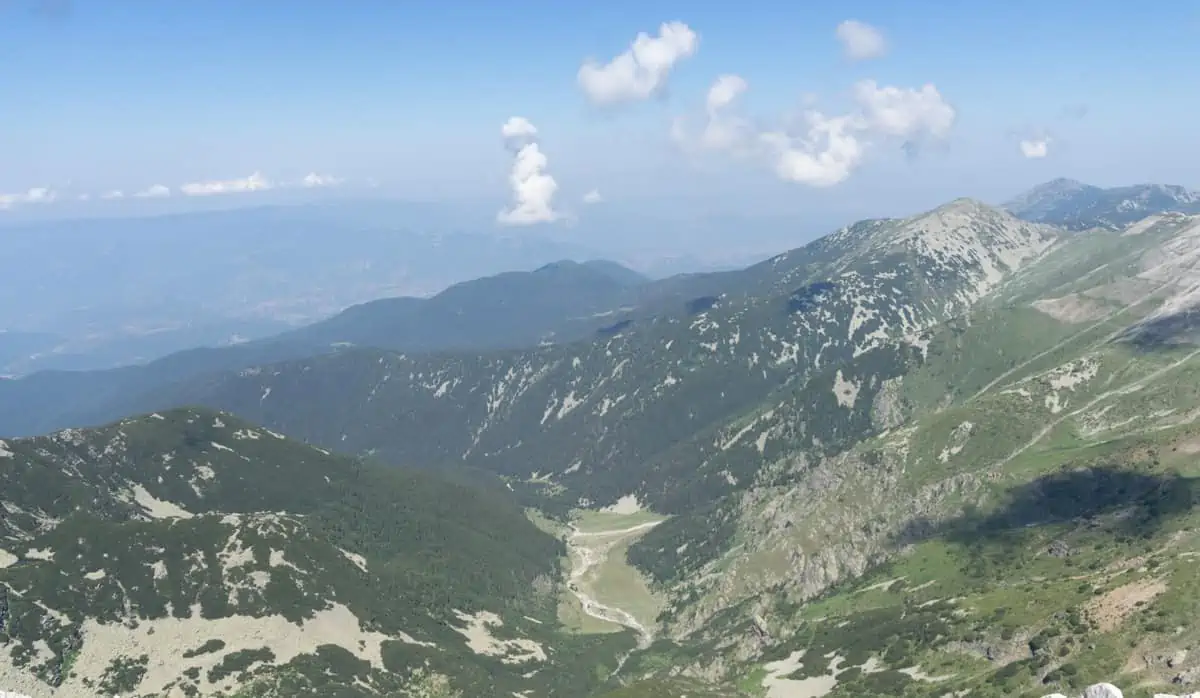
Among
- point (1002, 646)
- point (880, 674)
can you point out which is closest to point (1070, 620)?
point (1002, 646)

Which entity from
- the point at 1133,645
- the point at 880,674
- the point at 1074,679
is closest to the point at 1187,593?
the point at 1133,645

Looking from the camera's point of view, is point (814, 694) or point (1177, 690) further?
point (814, 694)

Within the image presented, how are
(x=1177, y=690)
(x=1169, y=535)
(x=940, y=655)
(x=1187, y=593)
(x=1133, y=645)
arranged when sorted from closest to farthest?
1. (x=1177, y=690)
2. (x=1133, y=645)
3. (x=1187, y=593)
4. (x=940, y=655)
5. (x=1169, y=535)

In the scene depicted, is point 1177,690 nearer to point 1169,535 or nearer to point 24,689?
point 1169,535

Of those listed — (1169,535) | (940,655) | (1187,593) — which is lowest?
(940,655)

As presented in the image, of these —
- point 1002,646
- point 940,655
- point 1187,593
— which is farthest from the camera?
point 940,655

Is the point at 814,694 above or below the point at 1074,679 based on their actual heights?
below

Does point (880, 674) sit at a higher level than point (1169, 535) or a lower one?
lower

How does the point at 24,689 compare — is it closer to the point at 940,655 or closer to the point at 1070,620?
the point at 940,655

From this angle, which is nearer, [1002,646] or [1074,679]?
[1074,679]
